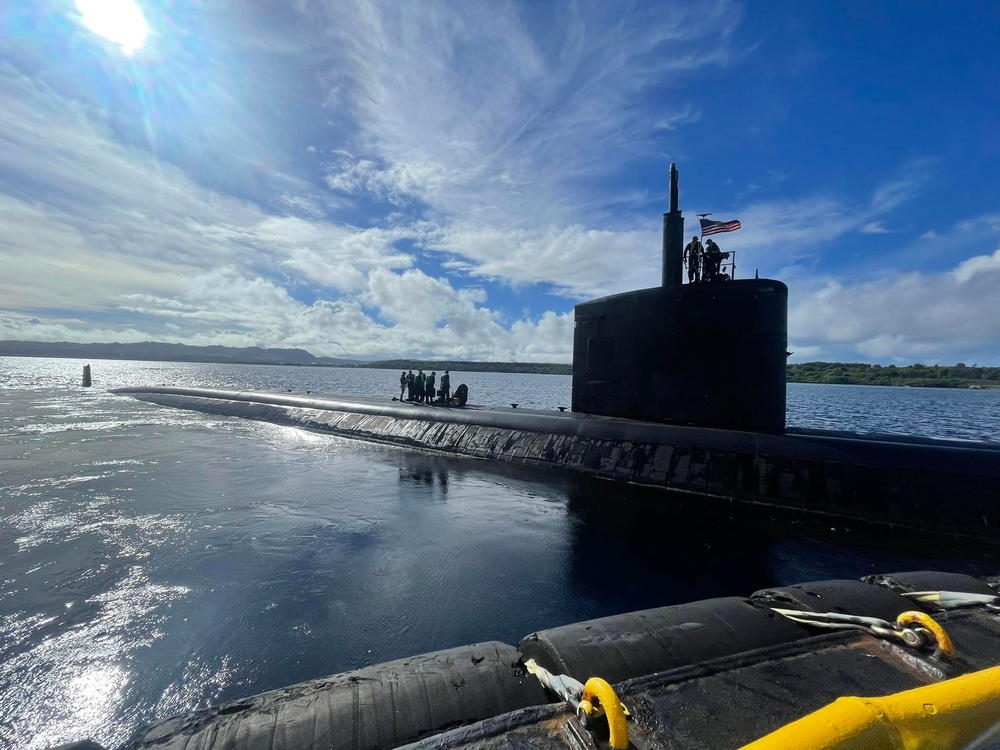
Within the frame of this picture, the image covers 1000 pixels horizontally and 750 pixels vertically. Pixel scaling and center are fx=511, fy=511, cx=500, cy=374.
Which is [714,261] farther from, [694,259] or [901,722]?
[901,722]

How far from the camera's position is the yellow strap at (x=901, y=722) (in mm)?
1751

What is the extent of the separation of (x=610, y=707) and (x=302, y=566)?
5.22 m

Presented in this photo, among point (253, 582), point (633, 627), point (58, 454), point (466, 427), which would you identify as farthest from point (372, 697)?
point (58, 454)

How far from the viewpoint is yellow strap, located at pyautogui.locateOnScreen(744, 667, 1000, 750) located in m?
1.75

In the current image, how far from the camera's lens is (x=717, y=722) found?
2424mm

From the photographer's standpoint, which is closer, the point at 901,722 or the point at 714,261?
the point at 901,722

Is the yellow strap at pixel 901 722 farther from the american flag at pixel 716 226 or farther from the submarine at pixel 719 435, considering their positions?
the american flag at pixel 716 226

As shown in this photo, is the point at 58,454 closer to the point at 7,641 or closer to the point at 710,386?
the point at 7,641

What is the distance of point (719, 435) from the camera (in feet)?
32.8

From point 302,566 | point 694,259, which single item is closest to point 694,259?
point 694,259

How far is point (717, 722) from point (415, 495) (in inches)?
319

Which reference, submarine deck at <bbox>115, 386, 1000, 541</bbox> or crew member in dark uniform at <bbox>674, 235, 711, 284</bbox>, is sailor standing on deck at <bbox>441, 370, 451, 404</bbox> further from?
crew member in dark uniform at <bbox>674, 235, 711, 284</bbox>

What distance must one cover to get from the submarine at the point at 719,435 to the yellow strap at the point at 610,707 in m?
7.74

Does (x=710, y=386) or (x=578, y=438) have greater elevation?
(x=710, y=386)
